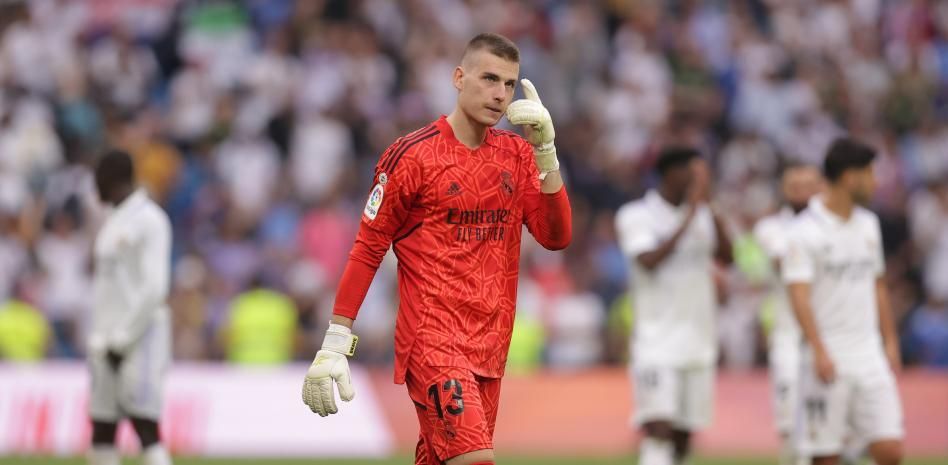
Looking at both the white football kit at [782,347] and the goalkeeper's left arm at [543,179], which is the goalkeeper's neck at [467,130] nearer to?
the goalkeeper's left arm at [543,179]

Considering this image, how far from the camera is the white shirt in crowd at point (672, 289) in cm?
1248

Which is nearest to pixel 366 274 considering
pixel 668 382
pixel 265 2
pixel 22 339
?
pixel 668 382

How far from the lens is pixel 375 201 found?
25.9 ft

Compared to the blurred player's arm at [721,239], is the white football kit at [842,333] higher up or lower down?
lower down

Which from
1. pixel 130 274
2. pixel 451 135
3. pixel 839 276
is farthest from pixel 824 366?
pixel 130 274

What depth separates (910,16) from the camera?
81.5 ft

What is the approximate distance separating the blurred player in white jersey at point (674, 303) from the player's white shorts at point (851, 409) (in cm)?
167

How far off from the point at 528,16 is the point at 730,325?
20.9ft

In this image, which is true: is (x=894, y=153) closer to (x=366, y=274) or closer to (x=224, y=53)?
(x=224, y=53)

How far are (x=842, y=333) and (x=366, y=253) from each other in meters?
4.25

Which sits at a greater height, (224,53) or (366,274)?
(224,53)

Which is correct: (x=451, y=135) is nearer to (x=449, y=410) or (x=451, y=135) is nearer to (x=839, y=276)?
(x=449, y=410)

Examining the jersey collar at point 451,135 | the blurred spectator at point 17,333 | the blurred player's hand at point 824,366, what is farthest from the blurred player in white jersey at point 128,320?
the blurred spectator at point 17,333

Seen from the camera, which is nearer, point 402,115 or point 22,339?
point 22,339
